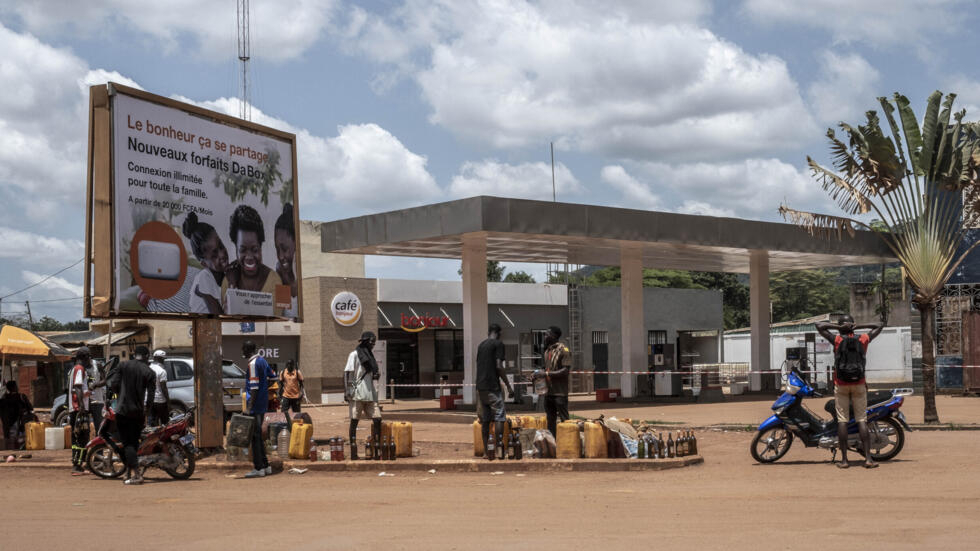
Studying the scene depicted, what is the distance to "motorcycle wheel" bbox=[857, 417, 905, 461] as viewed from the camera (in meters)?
13.1

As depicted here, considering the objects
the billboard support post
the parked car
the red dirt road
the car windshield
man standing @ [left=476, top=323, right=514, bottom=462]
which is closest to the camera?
the red dirt road

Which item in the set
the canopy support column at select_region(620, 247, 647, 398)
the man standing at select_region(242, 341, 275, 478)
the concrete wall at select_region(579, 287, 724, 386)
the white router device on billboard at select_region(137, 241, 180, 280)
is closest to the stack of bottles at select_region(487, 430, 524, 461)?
the man standing at select_region(242, 341, 275, 478)

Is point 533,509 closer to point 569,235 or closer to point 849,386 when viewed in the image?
point 849,386

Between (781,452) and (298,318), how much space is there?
815cm

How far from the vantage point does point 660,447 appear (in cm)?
1370

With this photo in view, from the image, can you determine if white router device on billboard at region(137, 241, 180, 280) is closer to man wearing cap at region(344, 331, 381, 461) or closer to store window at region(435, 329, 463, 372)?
man wearing cap at region(344, 331, 381, 461)

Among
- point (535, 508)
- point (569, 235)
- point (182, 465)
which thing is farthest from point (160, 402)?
point (569, 235)

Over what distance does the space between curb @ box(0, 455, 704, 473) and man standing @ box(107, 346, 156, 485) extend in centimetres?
154

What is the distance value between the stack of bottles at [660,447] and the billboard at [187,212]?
649 centimetres

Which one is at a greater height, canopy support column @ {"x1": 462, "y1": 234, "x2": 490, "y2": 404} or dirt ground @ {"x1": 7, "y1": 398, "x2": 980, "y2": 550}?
canopy support column @ {"x1": 462, "y1": 234, "x2": 490, "y2": 404}

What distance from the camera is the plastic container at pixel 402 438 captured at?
15133 mm

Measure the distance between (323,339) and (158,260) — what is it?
20920mm

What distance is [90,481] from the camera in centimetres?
1398

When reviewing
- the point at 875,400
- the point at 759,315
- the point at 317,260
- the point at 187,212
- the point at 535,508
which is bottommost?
the point at 535,508
